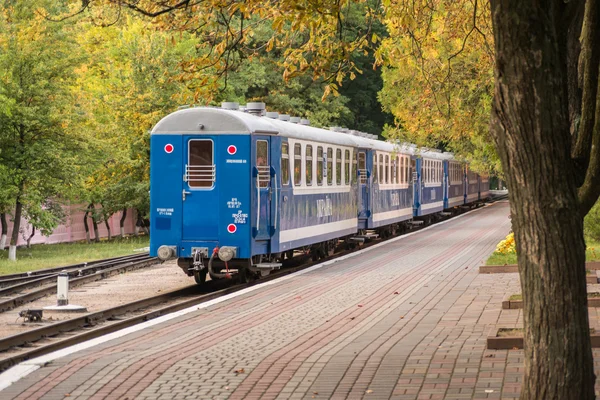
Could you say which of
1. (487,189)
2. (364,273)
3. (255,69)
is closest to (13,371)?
(364,273)

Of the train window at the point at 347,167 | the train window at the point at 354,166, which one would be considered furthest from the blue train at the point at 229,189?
the train window at the point at 354,166

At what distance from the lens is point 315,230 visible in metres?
24.1

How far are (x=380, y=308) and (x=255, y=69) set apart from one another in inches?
1337

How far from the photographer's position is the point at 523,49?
23.1ft

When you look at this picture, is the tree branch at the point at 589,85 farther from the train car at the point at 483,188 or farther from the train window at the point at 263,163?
the train car at the point at 483,188

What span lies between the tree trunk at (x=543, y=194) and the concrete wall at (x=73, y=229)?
1289 inches

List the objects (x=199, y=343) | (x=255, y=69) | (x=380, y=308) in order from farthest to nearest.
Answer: (x=255, y=69) → (x=380, y=308) → (x=199, y=343)

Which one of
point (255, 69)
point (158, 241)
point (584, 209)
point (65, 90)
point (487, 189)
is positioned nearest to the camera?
point (584, 209)

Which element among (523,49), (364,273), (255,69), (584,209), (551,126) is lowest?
(364,273)

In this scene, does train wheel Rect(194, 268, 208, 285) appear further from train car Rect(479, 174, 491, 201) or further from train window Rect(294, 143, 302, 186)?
train car Rect(479, 174, 491, 201)

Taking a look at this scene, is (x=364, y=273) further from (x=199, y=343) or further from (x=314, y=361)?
(x=314, y=361)

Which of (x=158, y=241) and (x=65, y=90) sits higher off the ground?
(x=65, y=90)

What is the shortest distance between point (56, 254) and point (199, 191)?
17.3 m

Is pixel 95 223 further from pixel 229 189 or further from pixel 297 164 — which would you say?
pixel 229 189
